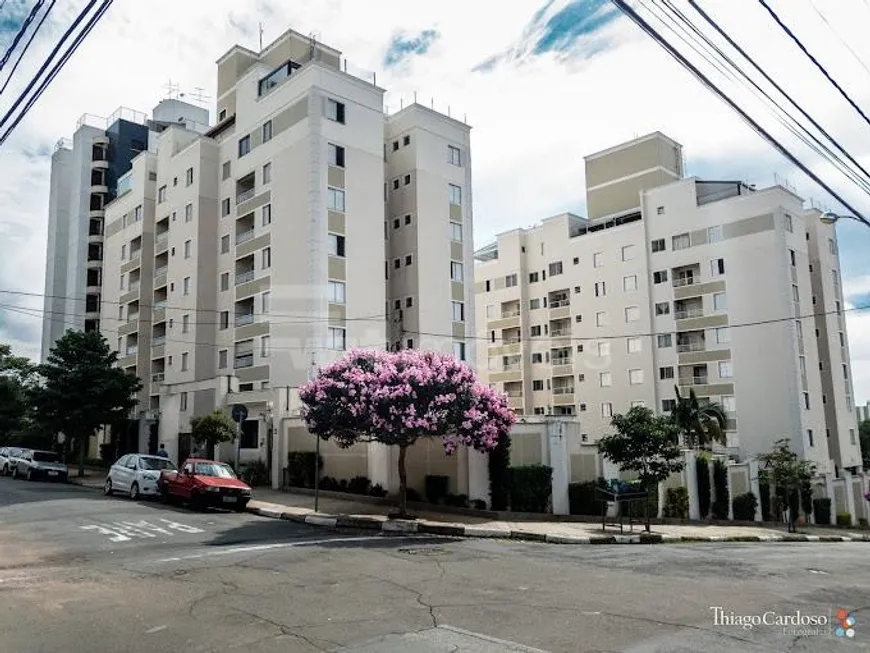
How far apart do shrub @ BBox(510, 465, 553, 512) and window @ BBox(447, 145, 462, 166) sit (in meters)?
29.1

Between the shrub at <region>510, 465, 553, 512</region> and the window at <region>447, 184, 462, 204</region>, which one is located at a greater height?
the window at <region>447, 184, 462, 204</region>

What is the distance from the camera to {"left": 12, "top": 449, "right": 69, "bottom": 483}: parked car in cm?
3278

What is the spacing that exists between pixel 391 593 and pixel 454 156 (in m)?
40.1

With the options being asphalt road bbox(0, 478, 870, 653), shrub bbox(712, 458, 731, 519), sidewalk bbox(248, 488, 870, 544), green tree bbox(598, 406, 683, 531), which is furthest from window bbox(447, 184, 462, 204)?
asphalt road bbox(0, 478, 870, 653)

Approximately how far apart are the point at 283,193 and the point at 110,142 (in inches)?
1530

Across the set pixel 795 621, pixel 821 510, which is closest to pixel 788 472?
pixel 821 510

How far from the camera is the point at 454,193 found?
46.5 meters

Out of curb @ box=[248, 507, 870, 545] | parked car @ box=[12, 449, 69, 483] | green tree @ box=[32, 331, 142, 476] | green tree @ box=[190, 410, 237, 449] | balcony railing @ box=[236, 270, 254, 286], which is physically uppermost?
balcony railing @ box=[236, 270, 254, 286]

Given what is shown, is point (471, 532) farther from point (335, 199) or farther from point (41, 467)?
point (335, 199)

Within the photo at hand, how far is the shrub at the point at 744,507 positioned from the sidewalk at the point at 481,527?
3348mm

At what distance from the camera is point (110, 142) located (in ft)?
228

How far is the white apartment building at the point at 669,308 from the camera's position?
162ft

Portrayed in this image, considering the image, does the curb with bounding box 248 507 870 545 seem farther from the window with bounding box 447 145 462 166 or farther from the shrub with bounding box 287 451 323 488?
the window with bounding box 447 145 462 166

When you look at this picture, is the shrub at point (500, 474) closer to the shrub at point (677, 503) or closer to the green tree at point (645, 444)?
the green tree at point (645, 444)
